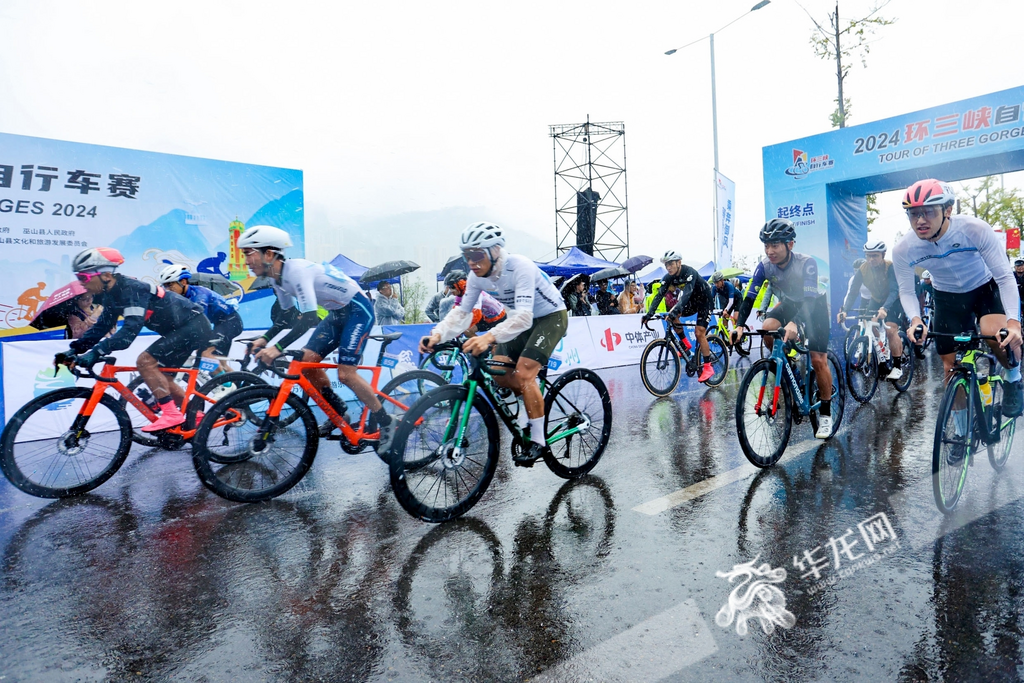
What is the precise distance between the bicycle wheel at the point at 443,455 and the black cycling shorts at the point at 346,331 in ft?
5.04

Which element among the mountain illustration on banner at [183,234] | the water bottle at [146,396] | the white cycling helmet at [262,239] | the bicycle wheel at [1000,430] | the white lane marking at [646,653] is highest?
the mountain illustration on banner at [183,234]

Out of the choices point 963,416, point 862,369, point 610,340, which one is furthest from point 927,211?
point 610,340


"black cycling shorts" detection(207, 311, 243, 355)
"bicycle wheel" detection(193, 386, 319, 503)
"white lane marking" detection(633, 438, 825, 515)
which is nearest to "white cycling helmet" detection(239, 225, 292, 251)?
"bicycle wheel" detection(193, 386, 319, 503)

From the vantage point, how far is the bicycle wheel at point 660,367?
31.1ft

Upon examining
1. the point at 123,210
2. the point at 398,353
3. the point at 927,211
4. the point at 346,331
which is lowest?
the point at 398,353

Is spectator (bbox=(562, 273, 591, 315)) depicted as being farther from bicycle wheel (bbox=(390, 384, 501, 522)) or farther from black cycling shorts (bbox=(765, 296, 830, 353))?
bicycle wheel (bbox=(390, 384, 501, 522))

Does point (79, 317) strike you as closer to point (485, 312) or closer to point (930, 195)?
point (485, 312)

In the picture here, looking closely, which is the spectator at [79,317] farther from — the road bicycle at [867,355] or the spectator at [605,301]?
the spectator at [605,301]

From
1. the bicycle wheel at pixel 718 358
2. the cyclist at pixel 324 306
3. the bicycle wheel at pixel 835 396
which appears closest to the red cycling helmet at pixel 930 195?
the bicycle wheel at pixel 835 396

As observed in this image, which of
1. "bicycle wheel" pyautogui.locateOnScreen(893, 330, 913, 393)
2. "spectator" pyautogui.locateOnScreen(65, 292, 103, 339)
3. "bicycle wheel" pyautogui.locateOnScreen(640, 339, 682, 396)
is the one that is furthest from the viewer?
"bicycle wheel" pyautogui.locateOnScreen(640, 339, 682, 396)

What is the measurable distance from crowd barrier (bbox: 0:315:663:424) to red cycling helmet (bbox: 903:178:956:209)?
4.54 meters

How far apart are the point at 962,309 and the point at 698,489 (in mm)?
2404

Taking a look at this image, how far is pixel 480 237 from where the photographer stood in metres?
4.65

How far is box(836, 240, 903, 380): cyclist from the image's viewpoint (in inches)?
350
